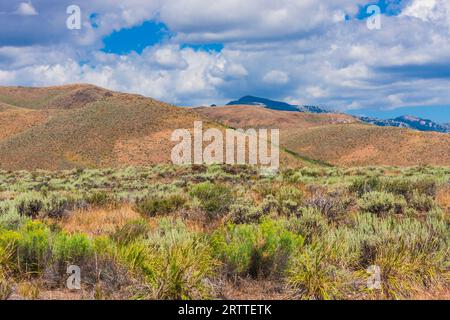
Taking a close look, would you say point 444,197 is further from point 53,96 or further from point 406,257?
point 53,96

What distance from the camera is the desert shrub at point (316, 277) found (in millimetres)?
5910

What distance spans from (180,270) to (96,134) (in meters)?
69.5

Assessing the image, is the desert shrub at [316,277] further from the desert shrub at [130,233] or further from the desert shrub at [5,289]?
the desert shrub at [5,289]

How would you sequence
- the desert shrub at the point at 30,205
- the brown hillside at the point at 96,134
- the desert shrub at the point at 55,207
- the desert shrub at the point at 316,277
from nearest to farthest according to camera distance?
the desert shrub at the point at 316,277 < the desert shrub at the point at 55,207 < the desert shrub at the point at 30,205 < the brown hillside at the point at 96,134

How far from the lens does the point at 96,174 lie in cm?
3731

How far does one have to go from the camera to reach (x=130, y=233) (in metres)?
8.06

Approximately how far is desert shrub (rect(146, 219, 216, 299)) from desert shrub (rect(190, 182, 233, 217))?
5567 mm

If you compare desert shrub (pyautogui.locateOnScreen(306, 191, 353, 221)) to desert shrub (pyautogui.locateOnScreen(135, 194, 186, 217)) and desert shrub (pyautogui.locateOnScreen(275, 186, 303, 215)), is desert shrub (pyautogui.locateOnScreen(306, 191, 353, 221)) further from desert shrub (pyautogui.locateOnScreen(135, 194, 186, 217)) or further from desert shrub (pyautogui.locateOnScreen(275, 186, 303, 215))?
desert shrub (pyautogui.locateOnScreen(135, 194, 186, 217))

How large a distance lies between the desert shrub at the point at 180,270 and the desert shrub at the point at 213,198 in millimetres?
5567

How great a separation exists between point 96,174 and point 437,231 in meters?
32.4

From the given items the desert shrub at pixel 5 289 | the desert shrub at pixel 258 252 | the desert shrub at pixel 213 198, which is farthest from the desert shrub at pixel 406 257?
the desert shrub at pixel 213 198

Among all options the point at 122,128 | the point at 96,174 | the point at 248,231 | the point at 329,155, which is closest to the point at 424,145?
the point at 329,155

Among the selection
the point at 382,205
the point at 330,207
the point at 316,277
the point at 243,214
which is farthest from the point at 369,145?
the point at 316,277

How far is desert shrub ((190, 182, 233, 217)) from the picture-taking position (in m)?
12.5
